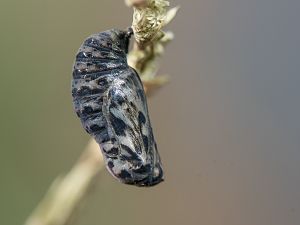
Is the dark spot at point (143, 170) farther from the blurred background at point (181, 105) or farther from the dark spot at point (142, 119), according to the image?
the blurred background at point (181, 105)

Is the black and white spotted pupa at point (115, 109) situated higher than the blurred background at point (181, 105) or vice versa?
the black and white spotted pupa at point (115, 109)

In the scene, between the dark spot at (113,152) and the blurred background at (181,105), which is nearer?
the dark spot at (113,152)

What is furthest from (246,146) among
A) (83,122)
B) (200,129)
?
(83,122)

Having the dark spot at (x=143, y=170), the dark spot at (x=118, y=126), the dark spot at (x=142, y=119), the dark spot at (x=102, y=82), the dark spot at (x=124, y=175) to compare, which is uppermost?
the dark spot at (x=102, y=82)

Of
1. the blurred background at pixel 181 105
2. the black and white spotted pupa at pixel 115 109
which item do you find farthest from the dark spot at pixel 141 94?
the blurred background at pixel 181 105

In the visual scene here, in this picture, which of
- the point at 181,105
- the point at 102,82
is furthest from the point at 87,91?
the point at 181,105

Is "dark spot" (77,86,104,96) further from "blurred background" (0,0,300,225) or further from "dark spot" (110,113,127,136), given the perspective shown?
"blurred background" (0,0,300,225)

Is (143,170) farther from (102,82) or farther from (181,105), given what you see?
(181,105)
